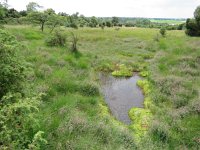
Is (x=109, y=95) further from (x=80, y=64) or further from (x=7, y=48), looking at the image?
(x=7, y=48)

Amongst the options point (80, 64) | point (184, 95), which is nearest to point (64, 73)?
point (80, 64)

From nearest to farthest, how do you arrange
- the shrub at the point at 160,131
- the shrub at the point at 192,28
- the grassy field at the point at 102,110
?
the grassy field at the point at 102,110 → the shrub at the point at 160,131 → the shrub at the point at 192,28

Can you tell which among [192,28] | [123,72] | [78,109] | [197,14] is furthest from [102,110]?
[192,28]

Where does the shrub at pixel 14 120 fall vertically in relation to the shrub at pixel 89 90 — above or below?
above

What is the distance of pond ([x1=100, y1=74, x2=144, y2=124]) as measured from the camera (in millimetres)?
15112

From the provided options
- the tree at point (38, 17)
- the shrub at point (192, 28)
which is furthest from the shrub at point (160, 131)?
the tree at point (38, 17)

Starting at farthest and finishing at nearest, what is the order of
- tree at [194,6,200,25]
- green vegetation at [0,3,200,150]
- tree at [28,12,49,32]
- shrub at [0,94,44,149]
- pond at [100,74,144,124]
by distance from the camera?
tree at [28,12,49,32]
tree at [194,6,200,25]
pond at [100,74,144,124]
green vegetation at [0,3,200,150]
shrub at [0,94,44,149]

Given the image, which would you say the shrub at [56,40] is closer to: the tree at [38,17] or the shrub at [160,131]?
the tree at [38,17]

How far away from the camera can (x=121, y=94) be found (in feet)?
60.5

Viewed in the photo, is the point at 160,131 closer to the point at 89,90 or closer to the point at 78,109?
the point at 78,109

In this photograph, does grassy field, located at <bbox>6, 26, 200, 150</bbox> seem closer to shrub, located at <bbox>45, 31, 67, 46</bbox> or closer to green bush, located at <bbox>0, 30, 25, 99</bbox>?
green bush, located at <bbox>0, 30, 25, 99</bbox>

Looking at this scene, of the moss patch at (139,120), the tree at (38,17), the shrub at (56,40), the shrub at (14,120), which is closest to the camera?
the shrub at (14,120)

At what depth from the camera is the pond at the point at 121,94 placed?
49.6 ft

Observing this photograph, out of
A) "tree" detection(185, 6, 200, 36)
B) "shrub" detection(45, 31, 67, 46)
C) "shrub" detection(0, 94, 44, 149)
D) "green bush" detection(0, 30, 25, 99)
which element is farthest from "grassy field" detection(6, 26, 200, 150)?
"tree" detection(185, 6, 200, 36)
